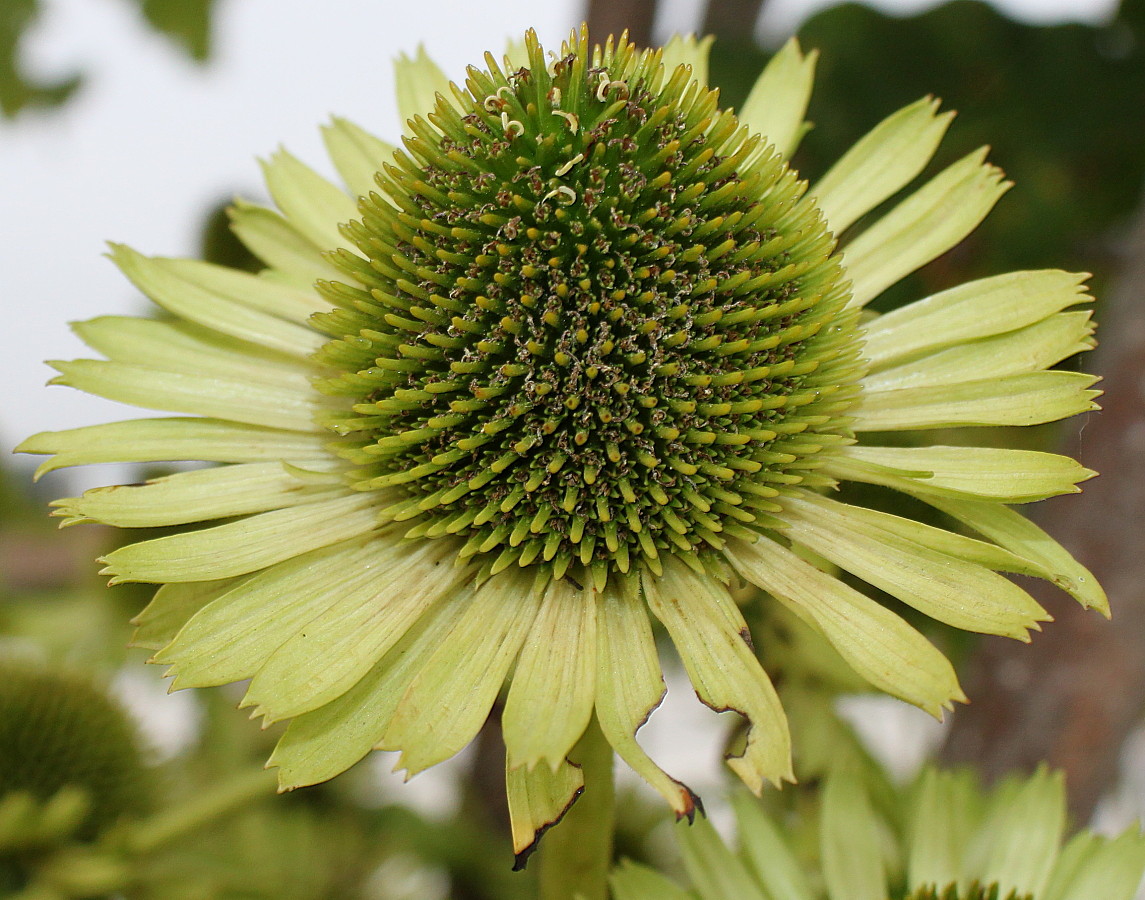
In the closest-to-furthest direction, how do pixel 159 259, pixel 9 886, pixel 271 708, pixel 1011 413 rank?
pixel 271 708
pixel 1011 413
pixel 159 259
pixel 9 886

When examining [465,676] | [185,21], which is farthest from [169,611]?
[185,21]

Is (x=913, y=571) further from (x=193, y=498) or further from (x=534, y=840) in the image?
(x=193, y=498)

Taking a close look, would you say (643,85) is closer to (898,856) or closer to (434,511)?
(434,511)

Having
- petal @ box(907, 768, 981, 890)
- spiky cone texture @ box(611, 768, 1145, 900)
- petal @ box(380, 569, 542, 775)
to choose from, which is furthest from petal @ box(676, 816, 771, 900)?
petal @ box(380, 569, 542, 775)

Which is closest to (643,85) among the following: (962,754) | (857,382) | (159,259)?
(857,382)

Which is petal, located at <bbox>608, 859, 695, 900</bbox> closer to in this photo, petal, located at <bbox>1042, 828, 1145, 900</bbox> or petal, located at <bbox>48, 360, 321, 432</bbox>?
petal, located at <bbox>1042, 828, 1145, 900</bbox>

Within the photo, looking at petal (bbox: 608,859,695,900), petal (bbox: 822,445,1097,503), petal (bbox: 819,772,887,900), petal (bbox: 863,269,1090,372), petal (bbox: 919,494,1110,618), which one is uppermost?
petal (bbox: 863,269,1090,372)

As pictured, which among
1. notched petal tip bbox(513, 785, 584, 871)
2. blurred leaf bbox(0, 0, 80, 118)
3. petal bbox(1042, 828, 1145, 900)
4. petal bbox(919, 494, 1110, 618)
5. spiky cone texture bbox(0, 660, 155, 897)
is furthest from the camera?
blurred leaf bbox(0, 0, 80, 118)
